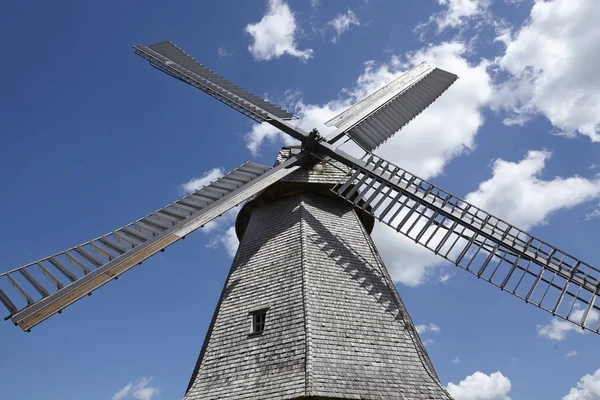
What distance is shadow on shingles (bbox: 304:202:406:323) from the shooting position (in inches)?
377

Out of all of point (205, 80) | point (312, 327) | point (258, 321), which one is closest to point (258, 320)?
point (258, 321)

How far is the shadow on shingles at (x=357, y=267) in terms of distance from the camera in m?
9.59

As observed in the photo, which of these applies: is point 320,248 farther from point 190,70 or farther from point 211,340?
point 190,70

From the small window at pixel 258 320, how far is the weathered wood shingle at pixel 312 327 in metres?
0.10

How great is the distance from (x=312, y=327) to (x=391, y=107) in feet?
26.7

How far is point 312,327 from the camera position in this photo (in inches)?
327

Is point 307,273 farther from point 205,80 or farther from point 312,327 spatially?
point 205,80

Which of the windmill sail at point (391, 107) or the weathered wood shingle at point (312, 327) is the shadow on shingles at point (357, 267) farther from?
the windmill sail at point (391, 107)

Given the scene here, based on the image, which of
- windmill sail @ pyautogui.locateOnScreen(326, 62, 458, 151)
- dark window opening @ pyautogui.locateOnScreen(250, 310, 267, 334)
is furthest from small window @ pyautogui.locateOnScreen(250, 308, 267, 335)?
windmill sail @ pyautogui.locateOnScreen(326, 62, 458, 151)

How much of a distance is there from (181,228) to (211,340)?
2.26 metres

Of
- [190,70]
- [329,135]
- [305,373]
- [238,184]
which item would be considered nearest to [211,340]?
[305,373]

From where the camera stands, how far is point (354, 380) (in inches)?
305

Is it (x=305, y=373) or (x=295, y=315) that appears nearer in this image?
(x=305, y=373)

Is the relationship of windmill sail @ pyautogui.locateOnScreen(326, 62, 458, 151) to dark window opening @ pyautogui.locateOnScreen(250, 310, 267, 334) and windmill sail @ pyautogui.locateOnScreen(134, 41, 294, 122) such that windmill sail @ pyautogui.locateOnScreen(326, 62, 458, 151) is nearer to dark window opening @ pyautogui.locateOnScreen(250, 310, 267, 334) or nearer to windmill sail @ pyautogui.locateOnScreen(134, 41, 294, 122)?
windmill sail @ pyautogui.locateOnScreen(134, 41, 294, 122)
